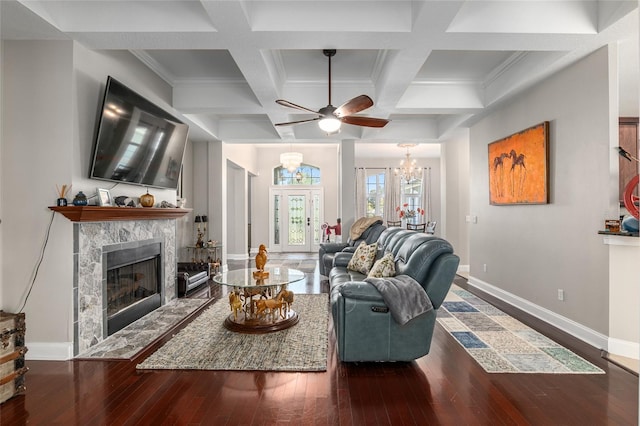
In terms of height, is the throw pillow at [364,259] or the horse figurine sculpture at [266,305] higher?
the throw pillow at [364,259]

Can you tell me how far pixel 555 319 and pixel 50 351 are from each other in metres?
5.01

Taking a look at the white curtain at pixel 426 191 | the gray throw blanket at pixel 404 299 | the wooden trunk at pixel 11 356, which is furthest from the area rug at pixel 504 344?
the white curtain at pixel 426 191

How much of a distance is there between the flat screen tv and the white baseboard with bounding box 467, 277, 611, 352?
16.1ft

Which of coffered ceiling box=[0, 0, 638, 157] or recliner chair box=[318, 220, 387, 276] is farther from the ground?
coffered ceiling box=[0, 0, 638, 157]

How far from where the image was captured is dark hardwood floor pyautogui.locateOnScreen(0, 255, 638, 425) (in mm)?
2102

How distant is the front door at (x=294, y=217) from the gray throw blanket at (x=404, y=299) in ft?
25.9

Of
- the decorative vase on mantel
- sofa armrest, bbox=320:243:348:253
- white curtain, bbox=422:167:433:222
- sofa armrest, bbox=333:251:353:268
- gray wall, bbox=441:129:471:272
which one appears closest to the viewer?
the decorative vase on mantel

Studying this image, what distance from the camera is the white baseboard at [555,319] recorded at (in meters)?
3.17

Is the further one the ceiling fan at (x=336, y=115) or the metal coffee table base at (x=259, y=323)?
the ceiling fan at (x=336, y=115)

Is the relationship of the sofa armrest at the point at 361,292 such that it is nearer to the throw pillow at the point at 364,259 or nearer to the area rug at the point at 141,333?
the throw pillow at the point at 364,259

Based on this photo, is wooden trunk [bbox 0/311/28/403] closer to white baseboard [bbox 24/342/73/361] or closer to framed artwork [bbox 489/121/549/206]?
white baseboard [bbox 24/342/73/361]

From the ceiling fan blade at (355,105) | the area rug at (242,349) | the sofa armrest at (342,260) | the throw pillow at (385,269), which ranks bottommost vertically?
the area rug at (242,349)

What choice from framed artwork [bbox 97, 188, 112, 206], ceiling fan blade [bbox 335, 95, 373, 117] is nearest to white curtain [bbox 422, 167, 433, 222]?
ceiling fan blade [bbox 335, 95, 373, 117]

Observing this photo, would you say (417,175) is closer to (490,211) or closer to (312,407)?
(490,211)
